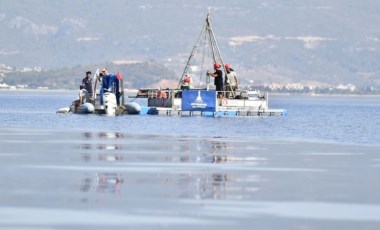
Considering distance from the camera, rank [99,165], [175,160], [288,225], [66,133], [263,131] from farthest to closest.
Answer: [263,131] → [66,133] → [175,160] → [99,165] → [288,225]

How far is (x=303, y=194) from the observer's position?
25.1 metres

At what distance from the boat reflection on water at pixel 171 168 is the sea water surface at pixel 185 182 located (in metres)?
0.02

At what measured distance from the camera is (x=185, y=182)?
26.9 metres

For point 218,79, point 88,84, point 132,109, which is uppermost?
point 218,79

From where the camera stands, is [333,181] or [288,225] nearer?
[288,225]

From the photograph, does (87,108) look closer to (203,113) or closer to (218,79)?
(203,113)

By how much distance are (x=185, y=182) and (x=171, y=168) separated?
3436 mm

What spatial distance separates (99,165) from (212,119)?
3348 centimetres

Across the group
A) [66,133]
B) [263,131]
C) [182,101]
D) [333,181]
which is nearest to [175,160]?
[333,181]

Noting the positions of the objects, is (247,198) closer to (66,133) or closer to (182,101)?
(66,133)

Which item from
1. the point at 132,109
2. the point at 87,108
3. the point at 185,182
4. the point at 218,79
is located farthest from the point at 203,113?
the point at 185,182

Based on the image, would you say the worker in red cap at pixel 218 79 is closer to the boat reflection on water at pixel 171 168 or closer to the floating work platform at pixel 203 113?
the floating work platform at pixel 203 113

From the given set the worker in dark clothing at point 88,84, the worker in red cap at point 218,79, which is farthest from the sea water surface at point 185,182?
the worker in red cap at point 218,79

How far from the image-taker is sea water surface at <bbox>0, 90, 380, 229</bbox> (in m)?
21.8
